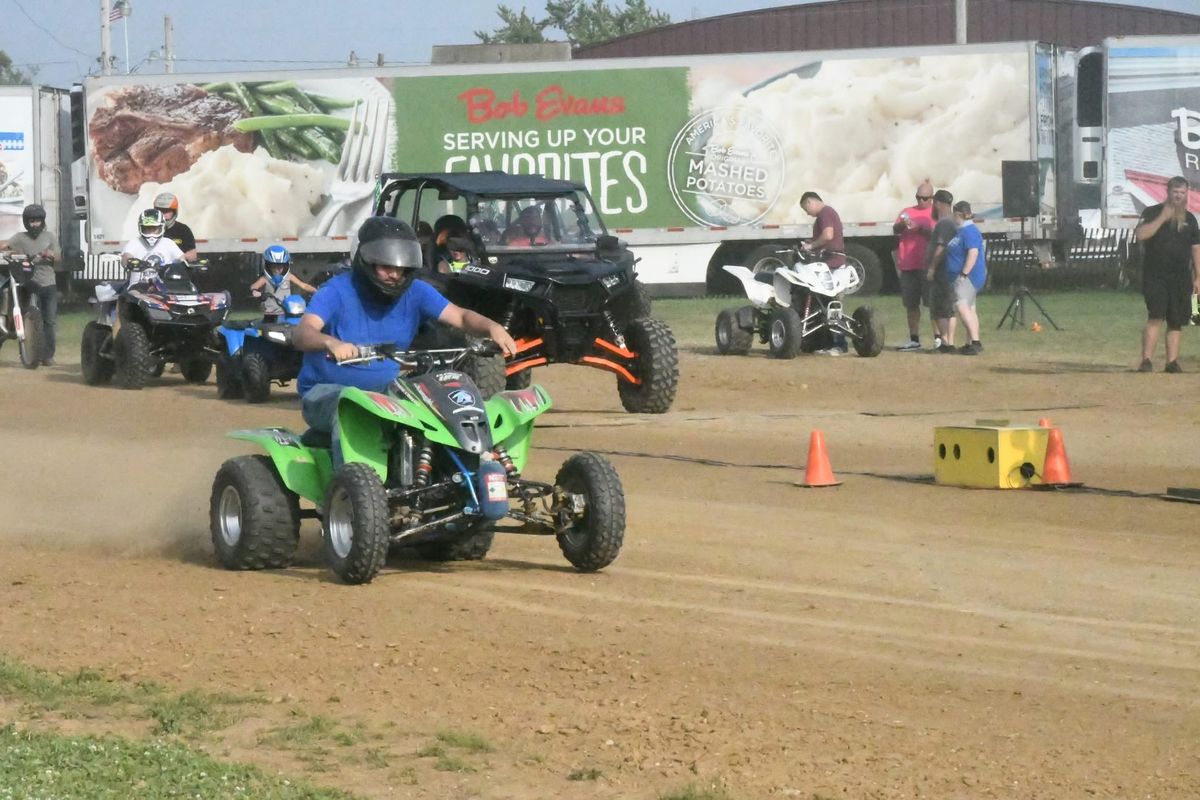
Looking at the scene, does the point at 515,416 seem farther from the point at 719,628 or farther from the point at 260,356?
the point at 260,356

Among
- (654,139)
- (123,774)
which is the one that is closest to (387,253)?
(123,774)

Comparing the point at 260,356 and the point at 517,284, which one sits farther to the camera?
the point at 260,356

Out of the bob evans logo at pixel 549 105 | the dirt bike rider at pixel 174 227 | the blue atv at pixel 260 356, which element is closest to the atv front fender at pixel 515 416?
the blue atv at pixel 260 356

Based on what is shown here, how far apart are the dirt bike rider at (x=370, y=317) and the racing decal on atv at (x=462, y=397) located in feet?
0.95

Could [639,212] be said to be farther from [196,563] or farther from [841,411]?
[196,563]

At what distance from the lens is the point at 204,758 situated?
18.6 ft

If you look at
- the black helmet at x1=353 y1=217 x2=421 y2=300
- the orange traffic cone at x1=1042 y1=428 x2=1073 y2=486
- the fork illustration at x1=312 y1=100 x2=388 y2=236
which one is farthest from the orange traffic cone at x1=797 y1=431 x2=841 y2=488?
the fork illustration at x1=312 y1=100 x2=388 y2=236

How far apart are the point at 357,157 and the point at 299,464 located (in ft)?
75.2

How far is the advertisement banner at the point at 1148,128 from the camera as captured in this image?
99.9 feet

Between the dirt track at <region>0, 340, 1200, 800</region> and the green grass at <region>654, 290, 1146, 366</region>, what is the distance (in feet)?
25.9

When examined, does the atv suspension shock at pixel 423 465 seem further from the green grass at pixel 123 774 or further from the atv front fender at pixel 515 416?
the green grass at pixel 123 774

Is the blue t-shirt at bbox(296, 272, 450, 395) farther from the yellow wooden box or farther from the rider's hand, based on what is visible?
the yellow wooden box

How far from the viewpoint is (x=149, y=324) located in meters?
18.7

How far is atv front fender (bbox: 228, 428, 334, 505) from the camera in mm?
8898
